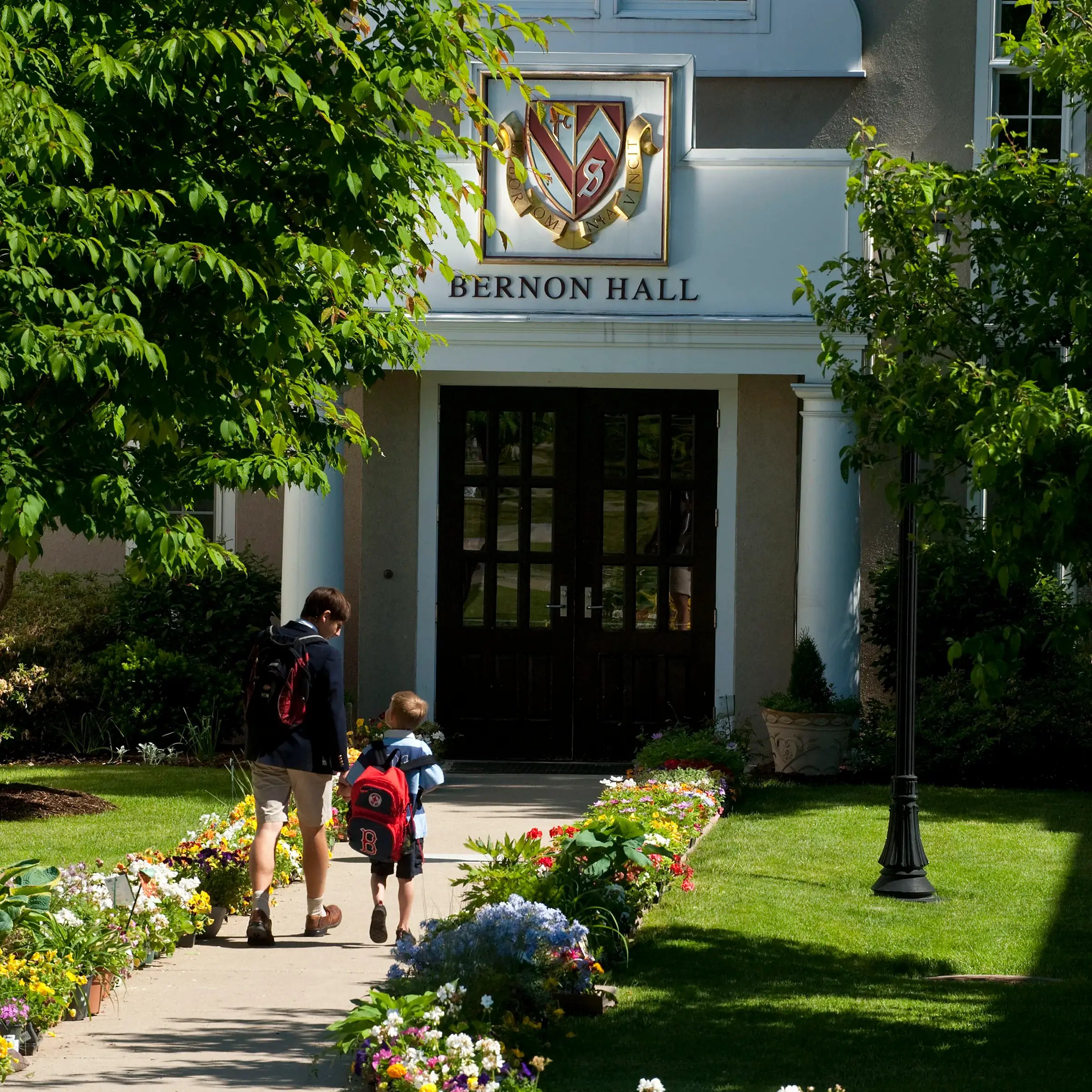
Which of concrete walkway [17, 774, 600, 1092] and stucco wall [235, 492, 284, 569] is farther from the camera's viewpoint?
stucco wall [235, 492, 284, 569]

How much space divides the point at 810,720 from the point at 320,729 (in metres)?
6.19

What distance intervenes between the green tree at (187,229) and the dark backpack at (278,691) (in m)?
0.83

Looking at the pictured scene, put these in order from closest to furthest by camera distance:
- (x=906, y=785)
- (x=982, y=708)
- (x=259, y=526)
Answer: (x=906, y=785) → (x=982, y=708) → (x=259, y=526)

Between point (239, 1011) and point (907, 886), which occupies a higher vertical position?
point (907, 886)

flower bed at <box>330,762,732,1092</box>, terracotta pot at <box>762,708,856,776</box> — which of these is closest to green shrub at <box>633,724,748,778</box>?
terracotta pot at <box>762,708,856,776</box>

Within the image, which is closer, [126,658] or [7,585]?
[7,585]

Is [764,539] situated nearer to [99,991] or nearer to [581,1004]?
[581,1004]

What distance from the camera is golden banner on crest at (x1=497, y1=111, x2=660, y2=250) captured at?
12.9 metres

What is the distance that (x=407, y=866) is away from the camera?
23.3 feet

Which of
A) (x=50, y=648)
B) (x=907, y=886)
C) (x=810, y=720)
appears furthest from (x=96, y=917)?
(x=50, y=648)

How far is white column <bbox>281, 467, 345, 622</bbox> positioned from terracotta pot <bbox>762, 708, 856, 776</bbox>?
3820 mm

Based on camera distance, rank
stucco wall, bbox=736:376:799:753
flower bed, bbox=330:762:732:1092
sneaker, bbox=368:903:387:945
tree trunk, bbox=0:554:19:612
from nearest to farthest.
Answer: flower bed, bbox=330:762:732:1092 → sneaker, bbox=368:903:387:945 → tree trunk, bbox=0:554:19:612 → stucco wall, bbox=736:376:799:753

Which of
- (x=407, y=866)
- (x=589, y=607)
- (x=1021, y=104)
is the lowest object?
(x=407, y=866)

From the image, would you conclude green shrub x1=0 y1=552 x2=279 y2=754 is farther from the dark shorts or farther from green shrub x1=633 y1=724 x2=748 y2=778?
the dark shorts
